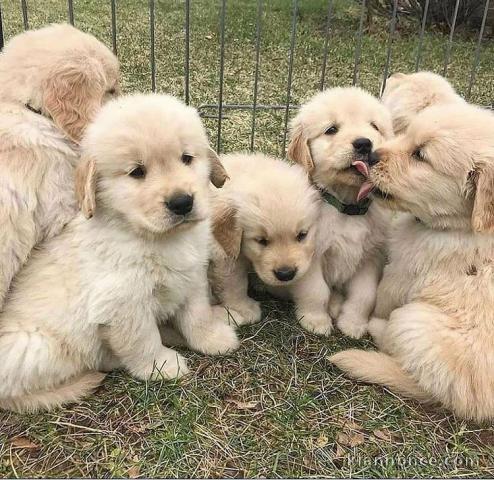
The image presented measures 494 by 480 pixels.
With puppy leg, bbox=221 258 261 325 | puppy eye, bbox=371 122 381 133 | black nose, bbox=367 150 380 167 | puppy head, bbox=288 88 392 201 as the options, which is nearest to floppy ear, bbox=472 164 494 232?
black nose, bbox=367 150 380 167

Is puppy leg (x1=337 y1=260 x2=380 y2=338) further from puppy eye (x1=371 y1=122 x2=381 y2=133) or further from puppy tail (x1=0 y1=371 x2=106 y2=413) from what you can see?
puppy tail (x1=0 y1=371 x2=106 y2=413)

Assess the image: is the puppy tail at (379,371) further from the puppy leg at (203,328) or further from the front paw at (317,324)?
the puppy leg at (203,328)

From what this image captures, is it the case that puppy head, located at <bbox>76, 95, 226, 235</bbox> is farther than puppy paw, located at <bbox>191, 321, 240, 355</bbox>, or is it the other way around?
puppy paw, located at <bbox>191, 321, 240, 355</bbox>

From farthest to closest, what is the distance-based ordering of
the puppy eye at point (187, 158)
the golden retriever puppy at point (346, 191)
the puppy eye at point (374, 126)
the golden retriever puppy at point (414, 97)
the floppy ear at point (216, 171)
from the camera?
the golden retriever puppy at point (414, 97), the puppy eye at point (374, 126), the golden retriever puppy at point (346, 191), the floppy ear at point (216, 171), the puppy eye at point (187, 158)

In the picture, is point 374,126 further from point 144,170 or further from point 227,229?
point 144,170

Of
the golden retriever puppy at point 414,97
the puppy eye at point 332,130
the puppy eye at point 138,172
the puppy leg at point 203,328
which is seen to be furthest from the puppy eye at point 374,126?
the puppy eye at point 138,172

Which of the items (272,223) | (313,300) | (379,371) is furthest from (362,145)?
(379,371)
